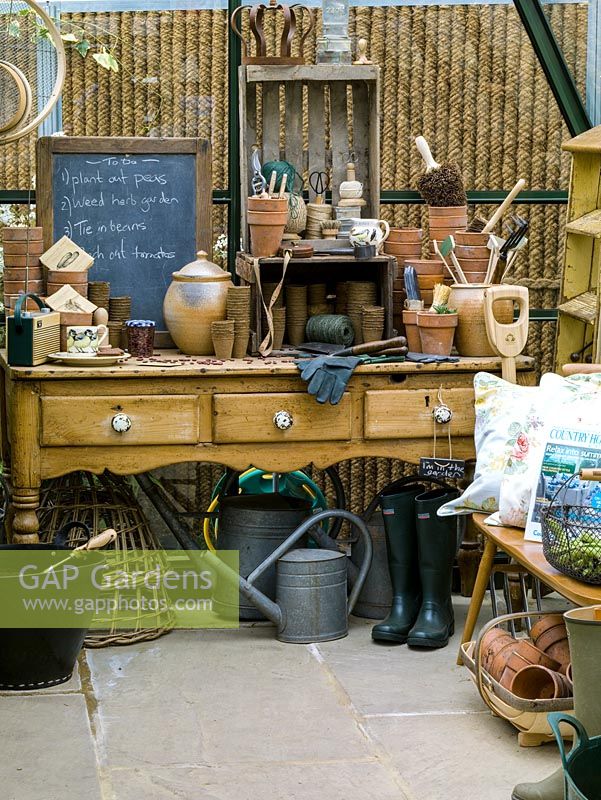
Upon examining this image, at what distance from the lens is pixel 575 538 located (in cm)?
350

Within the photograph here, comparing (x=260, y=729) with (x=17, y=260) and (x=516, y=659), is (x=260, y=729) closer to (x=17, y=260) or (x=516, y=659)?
(x=516, y=659)

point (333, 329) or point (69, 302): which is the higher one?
point (69, 302)

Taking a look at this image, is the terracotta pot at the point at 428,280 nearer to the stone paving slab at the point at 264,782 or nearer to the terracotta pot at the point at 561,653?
the terracotta pot at the point at 561,653

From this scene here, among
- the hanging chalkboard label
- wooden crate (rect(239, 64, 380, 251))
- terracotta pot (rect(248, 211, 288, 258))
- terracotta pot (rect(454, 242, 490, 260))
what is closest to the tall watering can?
the hanging chalkboard label

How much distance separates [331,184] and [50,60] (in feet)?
3.81

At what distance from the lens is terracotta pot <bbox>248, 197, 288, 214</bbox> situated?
4680 millimetres

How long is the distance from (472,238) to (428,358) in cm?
55

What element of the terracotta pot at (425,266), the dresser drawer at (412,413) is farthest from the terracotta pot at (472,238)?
the dresser drawer at (412,413)

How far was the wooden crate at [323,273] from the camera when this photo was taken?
474 cm

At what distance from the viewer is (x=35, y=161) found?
16.5 feet

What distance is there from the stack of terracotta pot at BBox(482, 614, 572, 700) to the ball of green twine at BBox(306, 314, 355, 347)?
1286 millimetres

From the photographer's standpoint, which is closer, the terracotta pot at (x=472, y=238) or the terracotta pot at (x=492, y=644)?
the terracotta pot at (x=492, y=644)

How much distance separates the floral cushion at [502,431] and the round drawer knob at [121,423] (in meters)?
1.08

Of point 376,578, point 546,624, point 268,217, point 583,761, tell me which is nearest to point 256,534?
point 376,578
